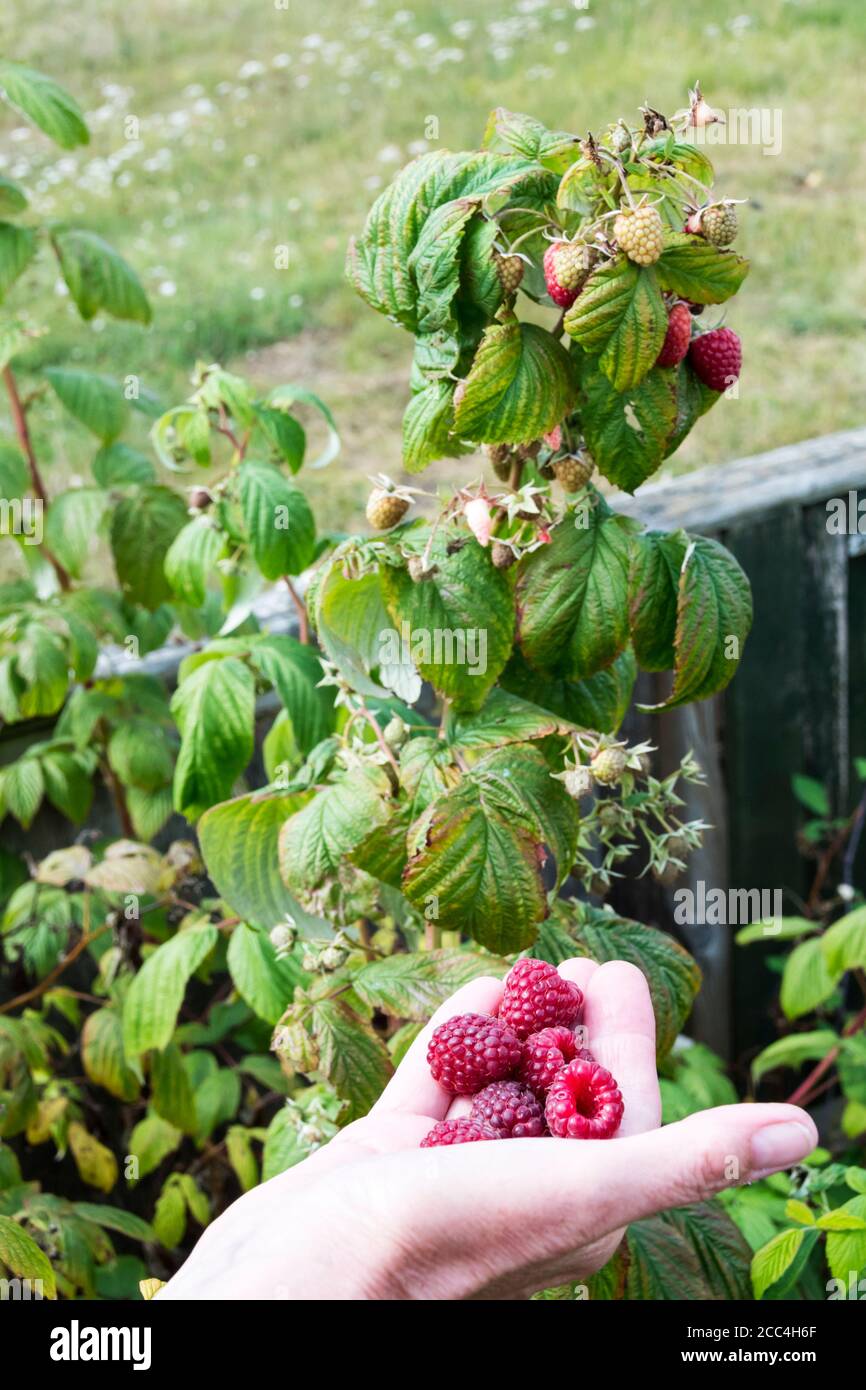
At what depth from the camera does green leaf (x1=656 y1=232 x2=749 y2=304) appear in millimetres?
1078

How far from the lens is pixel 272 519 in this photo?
1.43 metres

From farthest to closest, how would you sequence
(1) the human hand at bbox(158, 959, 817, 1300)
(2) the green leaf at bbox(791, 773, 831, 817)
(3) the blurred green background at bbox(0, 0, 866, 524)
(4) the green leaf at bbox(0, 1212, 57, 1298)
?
(3) the blurred green background at bbox(0, 0, 866, 524) < (2) the green leaf at bbox(791, 773, 831, 817) < (4) the green leaf at bbox(0, 1212, 57, 1298) < (1) the human hand at bbox(158, 959, 817, 1300)

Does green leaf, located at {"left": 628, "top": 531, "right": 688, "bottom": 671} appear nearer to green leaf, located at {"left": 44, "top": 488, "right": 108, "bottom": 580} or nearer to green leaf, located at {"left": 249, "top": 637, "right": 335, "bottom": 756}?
green leaf, located at {"left": 249, "top": 637, "right": 335, "bottom": 756}

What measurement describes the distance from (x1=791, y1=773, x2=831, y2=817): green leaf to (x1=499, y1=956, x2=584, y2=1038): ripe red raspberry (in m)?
1.25

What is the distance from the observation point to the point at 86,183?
449cm

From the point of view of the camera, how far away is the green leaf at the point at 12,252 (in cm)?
169

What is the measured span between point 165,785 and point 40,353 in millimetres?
2288

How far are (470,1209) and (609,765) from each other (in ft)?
Answer: 1.24

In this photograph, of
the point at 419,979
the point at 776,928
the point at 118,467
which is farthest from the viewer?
the point at 776,928

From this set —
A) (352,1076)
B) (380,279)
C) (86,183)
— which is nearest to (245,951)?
(352,1076)

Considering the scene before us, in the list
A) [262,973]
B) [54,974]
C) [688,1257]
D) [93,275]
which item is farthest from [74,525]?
[688,1257]

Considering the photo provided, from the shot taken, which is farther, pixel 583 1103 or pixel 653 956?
pixel 653 956

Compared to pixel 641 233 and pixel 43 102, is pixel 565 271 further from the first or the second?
pixel 43 102

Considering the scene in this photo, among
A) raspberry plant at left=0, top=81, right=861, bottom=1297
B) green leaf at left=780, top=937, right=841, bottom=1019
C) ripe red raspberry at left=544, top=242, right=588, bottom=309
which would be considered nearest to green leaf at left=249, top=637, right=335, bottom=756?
raspberry plant at left=0, top=81, right=861, bottom=1297
